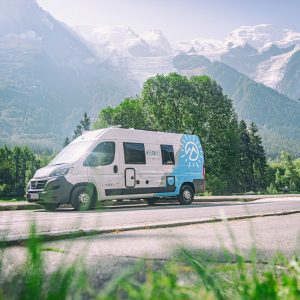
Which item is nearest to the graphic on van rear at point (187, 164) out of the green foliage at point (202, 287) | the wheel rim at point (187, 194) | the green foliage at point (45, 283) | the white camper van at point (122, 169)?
the white camper van at point (122, 169)

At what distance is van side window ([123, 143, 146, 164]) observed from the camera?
A: 47.4 ft

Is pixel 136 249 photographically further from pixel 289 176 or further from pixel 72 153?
pixel 289 176

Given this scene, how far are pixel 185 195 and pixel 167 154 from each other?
1.64 m

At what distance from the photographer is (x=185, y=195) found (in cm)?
1633

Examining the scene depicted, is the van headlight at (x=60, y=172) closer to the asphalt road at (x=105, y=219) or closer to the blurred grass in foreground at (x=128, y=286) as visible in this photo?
the asphalt road at (x=105, y=219)

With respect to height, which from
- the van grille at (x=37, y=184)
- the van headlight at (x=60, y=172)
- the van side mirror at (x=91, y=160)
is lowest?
the van grille at (x=37, y=184)

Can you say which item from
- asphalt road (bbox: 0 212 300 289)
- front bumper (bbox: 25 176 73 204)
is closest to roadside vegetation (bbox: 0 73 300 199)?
front bumper (bbox: 25 176 73 204)

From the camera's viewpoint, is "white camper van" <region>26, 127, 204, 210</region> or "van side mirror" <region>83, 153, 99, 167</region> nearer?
"white camper van" <region>26, 127, 204, 210</region>

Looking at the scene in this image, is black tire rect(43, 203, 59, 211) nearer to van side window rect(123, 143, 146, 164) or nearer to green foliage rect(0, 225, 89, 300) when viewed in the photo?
van side window rect(123, 143, 146, 164)

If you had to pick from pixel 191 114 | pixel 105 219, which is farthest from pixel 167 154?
pixel 191 114

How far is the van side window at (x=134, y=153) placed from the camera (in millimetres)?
14461

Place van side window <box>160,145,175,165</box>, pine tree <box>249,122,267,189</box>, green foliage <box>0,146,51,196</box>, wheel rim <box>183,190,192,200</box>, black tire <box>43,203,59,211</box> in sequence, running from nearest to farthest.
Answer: black tire <box>43,203,59,211</box> → van side window <box>160,145,175,165</box> → wheel rim <box>183,190,192,200</box> → pine tree <box>249,122,267,189</box> → green foliage <box>0,146,51,196</box>

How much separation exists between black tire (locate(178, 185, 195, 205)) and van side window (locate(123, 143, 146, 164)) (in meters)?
2.05

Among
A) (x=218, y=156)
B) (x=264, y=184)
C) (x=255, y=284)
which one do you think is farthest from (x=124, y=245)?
(x=264, y=184)
